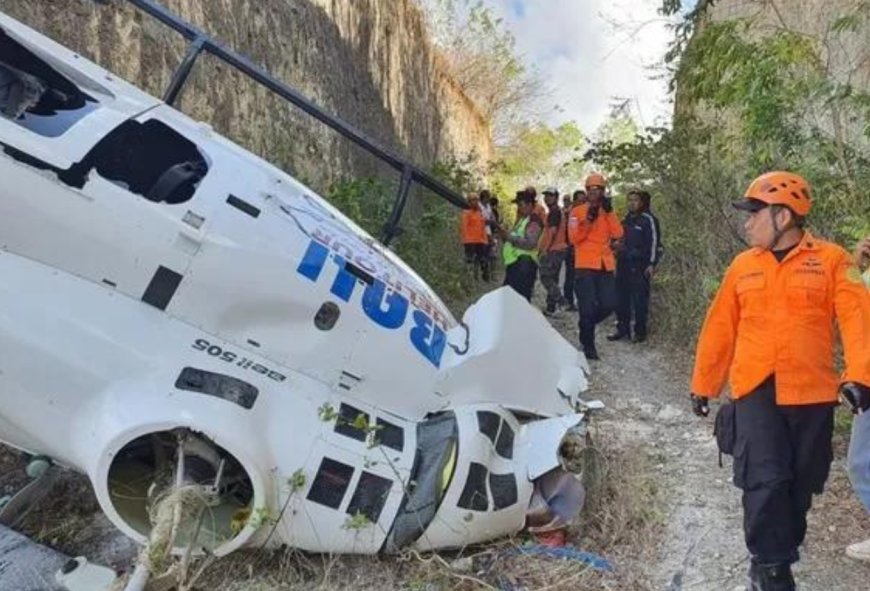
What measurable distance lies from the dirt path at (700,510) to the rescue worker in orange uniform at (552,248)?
Answer: 3.20 meters

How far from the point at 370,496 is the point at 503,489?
612 mm

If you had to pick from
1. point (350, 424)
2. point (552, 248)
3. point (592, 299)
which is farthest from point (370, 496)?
point (552, 248)

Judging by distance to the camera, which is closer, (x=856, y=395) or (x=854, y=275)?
(x=856, y=395)

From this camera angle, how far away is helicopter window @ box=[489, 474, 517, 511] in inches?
140

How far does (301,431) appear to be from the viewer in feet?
Result: 11.0

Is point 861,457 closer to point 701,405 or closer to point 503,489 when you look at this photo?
point 701,405

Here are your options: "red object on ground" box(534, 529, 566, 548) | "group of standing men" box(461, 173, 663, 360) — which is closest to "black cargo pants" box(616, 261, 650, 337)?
"group of standing men" box(461, 173, 663, 360)

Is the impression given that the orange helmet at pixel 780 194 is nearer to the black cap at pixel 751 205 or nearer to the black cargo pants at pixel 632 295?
the black cap at pixel 751 205

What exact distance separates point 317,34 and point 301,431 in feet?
28.5

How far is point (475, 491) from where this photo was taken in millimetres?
3504

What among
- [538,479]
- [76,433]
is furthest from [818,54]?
[76,433]

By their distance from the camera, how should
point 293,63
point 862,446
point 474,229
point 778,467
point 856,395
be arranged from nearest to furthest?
point 856,395, point 778,467, point 862,446, point 293,63, point 474,229

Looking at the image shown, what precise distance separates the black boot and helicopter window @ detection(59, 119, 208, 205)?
8.85ft

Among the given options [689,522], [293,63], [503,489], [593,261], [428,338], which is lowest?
[503,489]
